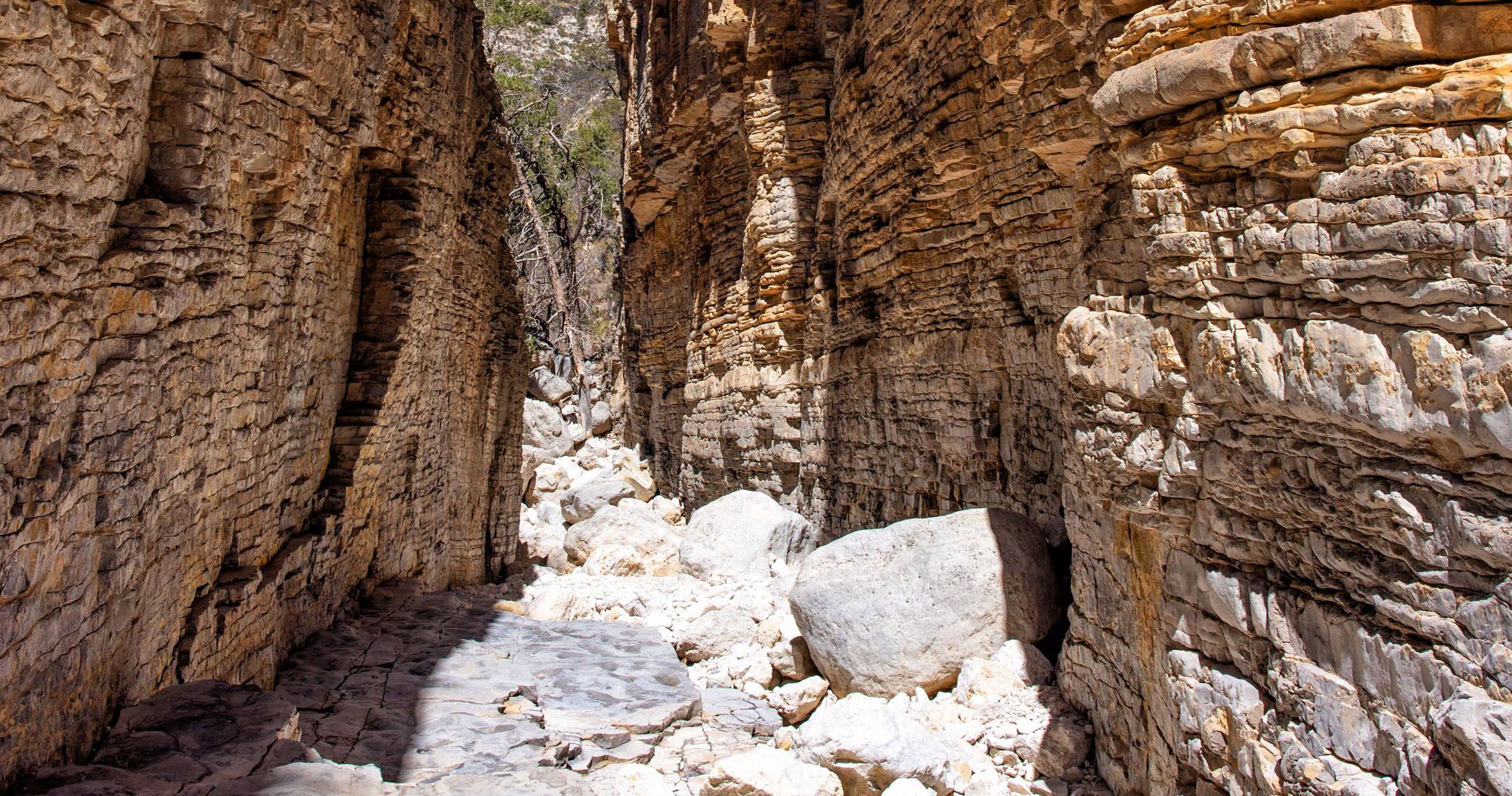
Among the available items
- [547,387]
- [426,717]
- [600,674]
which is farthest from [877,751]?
[547,387]

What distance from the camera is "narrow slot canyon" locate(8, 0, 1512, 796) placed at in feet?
8.36

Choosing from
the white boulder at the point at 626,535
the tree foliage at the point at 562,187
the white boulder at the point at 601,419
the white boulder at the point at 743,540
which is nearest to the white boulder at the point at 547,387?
the white boulder at the point at 601,419

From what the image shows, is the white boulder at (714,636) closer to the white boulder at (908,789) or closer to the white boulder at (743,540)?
the white boulder at (743,540)

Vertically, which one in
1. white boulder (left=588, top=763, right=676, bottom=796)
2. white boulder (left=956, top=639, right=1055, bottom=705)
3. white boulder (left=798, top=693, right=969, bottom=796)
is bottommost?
white boulder (left=588, top=763, right=676, bottom=796)

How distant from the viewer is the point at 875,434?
324 inches

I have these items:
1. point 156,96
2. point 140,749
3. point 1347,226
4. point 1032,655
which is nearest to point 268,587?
point 140,749

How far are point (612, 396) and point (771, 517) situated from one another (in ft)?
44.3

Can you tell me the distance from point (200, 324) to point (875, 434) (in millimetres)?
5596

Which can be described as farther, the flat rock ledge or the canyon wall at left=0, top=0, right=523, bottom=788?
the flat rock ledge

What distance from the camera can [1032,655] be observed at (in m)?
4.91

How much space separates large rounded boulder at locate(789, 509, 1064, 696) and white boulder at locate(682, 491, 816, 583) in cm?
295

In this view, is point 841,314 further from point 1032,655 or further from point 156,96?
point 156,96

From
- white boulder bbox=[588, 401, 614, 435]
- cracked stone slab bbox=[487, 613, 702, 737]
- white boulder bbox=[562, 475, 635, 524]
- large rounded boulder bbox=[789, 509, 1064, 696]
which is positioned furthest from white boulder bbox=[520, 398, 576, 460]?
large rounded boulder bbox=[789, 509, 1064, 696]

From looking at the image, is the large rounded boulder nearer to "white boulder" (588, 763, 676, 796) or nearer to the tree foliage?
"white boulder" (588, 763, 676, 796)
